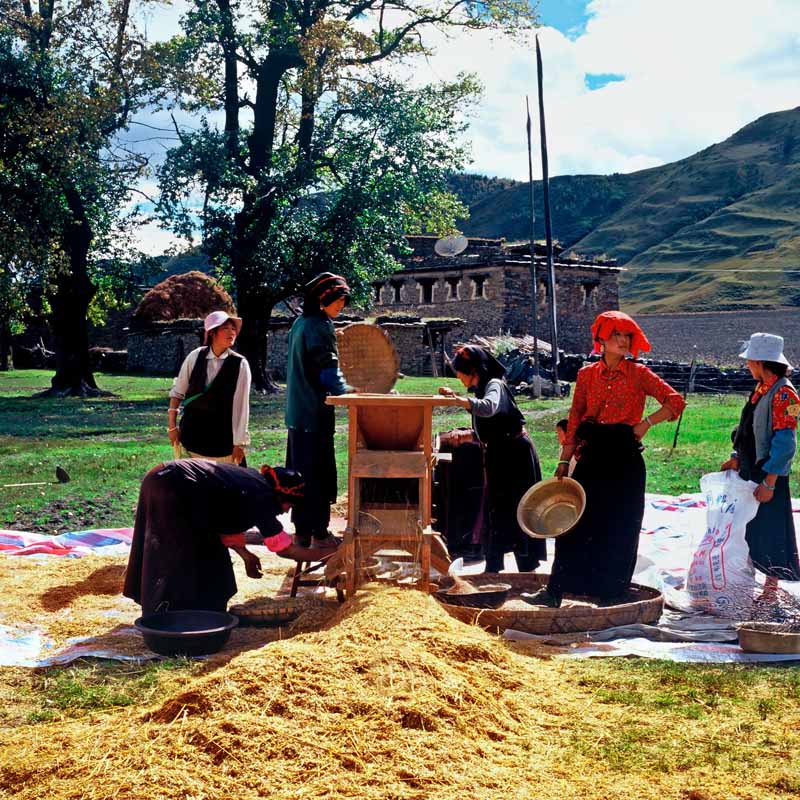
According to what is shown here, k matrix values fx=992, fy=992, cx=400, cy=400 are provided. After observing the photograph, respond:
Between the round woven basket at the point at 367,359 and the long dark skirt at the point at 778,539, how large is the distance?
2.45 meters

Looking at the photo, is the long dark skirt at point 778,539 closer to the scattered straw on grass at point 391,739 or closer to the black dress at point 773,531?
the black dress at point 773,531

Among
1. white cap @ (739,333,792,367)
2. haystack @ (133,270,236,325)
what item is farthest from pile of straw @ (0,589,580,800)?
haystack @ (133,270,236,325)

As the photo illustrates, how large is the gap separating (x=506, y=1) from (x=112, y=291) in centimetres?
1282

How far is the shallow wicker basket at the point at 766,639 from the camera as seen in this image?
4.61 metres

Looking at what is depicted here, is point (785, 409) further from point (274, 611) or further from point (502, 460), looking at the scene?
point (274, 611)

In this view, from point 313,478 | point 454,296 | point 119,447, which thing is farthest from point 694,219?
point 313,478

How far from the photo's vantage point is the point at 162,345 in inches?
1405

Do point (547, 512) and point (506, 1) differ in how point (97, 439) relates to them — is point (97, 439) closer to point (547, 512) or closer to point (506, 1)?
point (547, 512)

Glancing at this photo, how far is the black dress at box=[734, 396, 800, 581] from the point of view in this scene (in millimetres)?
5785

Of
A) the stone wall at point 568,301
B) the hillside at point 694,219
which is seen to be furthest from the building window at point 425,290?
A: the hillside at point 694,219

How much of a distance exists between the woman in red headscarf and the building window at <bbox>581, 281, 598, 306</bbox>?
36.7 meters

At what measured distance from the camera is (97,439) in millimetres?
14469

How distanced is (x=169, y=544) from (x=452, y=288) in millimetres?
36667

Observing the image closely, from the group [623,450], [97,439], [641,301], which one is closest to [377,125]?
[97,439]
